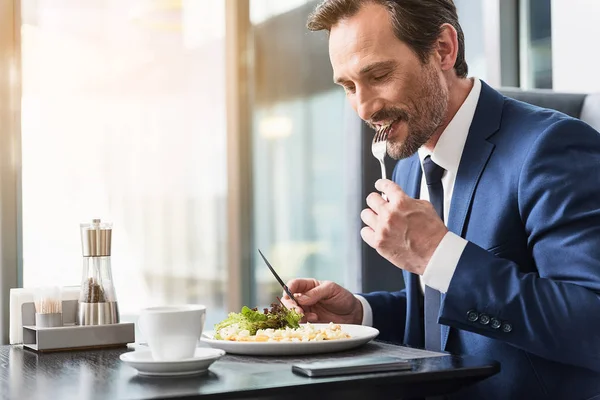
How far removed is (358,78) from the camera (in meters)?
1.59

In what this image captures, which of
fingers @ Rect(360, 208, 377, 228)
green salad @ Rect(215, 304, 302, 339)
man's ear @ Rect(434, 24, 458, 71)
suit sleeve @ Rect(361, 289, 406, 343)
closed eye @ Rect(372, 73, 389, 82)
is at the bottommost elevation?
suit sleeve @ Rect(361, 289, 406, 343)

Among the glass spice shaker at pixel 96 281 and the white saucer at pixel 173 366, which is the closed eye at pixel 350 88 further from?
the white saucer at pixel 173 366

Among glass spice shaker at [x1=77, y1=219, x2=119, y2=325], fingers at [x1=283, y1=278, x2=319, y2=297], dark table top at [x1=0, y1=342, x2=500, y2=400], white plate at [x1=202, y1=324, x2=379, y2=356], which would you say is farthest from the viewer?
fingers at [x1=283, y1=278, x2=319, y2=297]

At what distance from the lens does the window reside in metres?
3.83

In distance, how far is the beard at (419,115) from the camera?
160cm

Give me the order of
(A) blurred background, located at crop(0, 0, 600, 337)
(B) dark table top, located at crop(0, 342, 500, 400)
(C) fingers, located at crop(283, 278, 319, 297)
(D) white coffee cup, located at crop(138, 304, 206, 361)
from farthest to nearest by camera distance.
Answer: (A) blurred background, located at crop(0, 0, 600, 337), (C) fingers, located at crop(283, 278, 319, 297), (D) white coffee cup, located at crop(138, 304, 206, 361), (B) dark table top, located at crop(0, 342, 500, 400)

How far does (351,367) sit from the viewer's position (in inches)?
40.2

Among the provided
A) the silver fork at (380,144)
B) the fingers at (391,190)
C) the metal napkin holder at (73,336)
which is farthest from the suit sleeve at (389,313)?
the metal napkin holder at (73,336)

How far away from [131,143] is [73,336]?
282 centimetres

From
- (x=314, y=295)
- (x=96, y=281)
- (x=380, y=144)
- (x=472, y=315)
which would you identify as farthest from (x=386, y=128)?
(x=96, y=281)

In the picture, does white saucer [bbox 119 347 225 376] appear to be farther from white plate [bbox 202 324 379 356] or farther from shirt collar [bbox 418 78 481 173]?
shirt collar [bbox 418 78 481 173]

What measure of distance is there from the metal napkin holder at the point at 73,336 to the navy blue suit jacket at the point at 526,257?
594mm

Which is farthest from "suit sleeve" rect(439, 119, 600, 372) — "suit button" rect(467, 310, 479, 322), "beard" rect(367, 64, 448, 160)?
"beard" rect(367, 64, 448, 160)

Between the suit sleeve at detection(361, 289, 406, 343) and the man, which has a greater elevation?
the man
